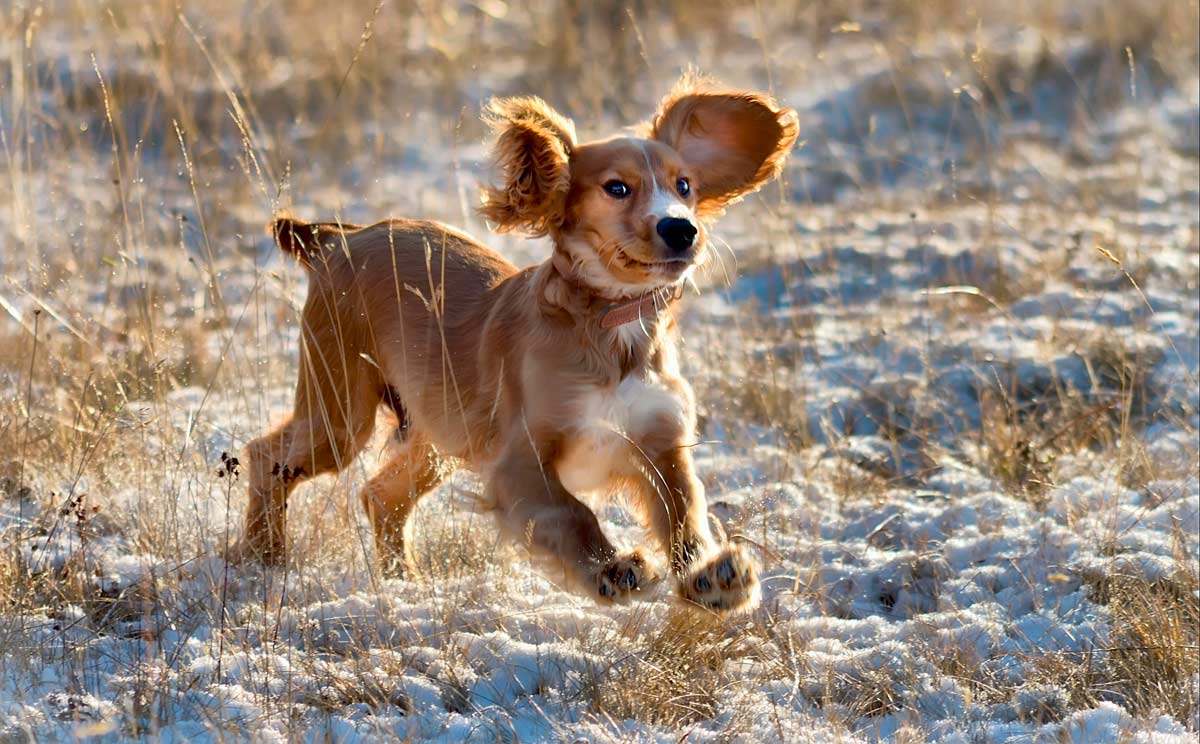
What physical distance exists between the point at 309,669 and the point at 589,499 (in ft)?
3.73

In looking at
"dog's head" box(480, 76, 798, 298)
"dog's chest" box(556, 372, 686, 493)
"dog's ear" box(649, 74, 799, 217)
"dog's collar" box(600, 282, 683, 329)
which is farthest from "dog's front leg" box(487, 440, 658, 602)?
"dog's ear" box(649, 74, 799, 217)

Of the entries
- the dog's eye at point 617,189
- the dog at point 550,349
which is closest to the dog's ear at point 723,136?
the dog at point 550,349

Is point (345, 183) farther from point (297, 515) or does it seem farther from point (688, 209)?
point (688, 209)

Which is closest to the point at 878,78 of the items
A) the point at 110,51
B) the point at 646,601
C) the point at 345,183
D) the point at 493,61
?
the point at 493,61

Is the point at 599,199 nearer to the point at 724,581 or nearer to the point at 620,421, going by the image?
the point at 620,421

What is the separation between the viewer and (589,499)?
3.87 m

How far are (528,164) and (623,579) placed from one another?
3.40 ft

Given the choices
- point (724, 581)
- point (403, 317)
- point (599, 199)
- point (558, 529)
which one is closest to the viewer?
point (724, 581)

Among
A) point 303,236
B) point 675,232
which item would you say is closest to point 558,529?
point 675,232

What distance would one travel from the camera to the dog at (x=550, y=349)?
3.22 metres

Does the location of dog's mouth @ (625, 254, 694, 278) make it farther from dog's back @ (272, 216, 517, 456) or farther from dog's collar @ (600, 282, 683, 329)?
dog's back @ (272, 216, 517, 456)

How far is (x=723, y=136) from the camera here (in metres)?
3.88

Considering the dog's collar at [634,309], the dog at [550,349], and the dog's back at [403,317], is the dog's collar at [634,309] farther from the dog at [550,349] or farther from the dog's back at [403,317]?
the dog's back at [403,317]

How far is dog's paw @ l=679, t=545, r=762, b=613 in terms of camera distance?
9.73ft
